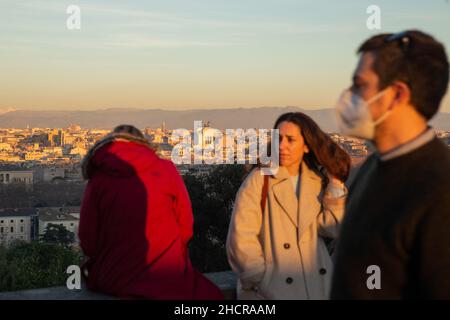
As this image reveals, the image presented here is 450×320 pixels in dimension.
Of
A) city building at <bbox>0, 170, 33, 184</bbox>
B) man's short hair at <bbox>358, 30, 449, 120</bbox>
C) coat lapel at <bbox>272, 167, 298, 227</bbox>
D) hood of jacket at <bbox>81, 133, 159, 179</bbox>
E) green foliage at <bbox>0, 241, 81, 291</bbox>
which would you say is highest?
man's short hair at <bbox>358, 30, 449, 120</bbox>

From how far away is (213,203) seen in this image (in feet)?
57.0

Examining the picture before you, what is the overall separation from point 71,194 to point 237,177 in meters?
55.0

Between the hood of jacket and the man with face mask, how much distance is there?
65.6 inches

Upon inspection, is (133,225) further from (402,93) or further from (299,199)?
(402,93)

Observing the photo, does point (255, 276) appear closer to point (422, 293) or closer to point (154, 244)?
point (154, 244)

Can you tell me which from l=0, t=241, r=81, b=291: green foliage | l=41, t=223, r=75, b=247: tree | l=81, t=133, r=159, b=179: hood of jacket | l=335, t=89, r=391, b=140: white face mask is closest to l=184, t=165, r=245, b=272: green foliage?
l=0, t=241, r=81, b=291: green foliage

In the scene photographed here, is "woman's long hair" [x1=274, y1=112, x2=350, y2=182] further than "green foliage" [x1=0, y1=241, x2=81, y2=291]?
No

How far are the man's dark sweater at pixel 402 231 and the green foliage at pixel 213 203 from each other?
1448cm

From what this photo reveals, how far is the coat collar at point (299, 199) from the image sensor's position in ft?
12.3

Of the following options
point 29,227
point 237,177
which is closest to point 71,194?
point 29,227

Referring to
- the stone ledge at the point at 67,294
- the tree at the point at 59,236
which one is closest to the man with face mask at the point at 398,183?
the stone ledge at the point at 67,294

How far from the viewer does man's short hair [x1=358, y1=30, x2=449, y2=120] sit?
6.52 ft

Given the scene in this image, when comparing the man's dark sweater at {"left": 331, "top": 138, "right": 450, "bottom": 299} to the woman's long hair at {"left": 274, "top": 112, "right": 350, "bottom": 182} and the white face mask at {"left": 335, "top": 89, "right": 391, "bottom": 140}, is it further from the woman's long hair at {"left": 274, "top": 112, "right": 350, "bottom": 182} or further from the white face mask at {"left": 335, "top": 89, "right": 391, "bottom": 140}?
the woman's long hair at {"left": 274, "top": 112, "right": 350, "bottom": 182}

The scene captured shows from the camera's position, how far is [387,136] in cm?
204
